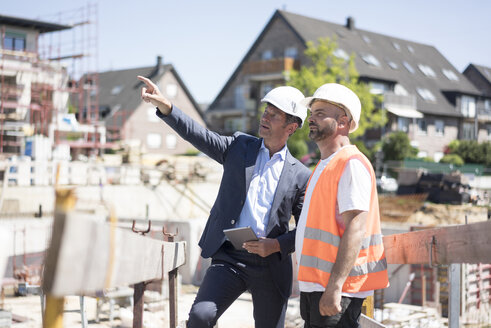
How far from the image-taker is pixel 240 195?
12.4 ft

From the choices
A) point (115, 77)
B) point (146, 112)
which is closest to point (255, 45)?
point (146, 112)

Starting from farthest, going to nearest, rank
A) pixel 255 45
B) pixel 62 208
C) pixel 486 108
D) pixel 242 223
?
pixel 486 108 < pixel 255 45 < pixel 242 223 < pixel 62 208

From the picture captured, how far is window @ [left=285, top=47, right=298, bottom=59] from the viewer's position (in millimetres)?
45781

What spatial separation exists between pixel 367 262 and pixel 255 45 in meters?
47.2

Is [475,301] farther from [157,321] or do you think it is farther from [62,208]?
[62,208]

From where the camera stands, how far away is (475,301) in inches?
505

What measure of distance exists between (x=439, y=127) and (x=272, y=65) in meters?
15.1

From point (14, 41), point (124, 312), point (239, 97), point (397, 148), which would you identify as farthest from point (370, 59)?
point (124, 312)

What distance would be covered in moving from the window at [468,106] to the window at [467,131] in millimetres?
973

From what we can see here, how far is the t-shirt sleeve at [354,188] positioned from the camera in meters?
2.83

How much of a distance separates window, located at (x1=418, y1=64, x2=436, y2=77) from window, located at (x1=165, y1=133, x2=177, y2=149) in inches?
897

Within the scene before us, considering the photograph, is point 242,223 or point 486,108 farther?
point 486,108

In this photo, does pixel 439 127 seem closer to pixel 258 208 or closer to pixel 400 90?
pixel 400 90

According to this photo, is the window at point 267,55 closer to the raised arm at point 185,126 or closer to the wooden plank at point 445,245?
the raised arm at point 185,126
